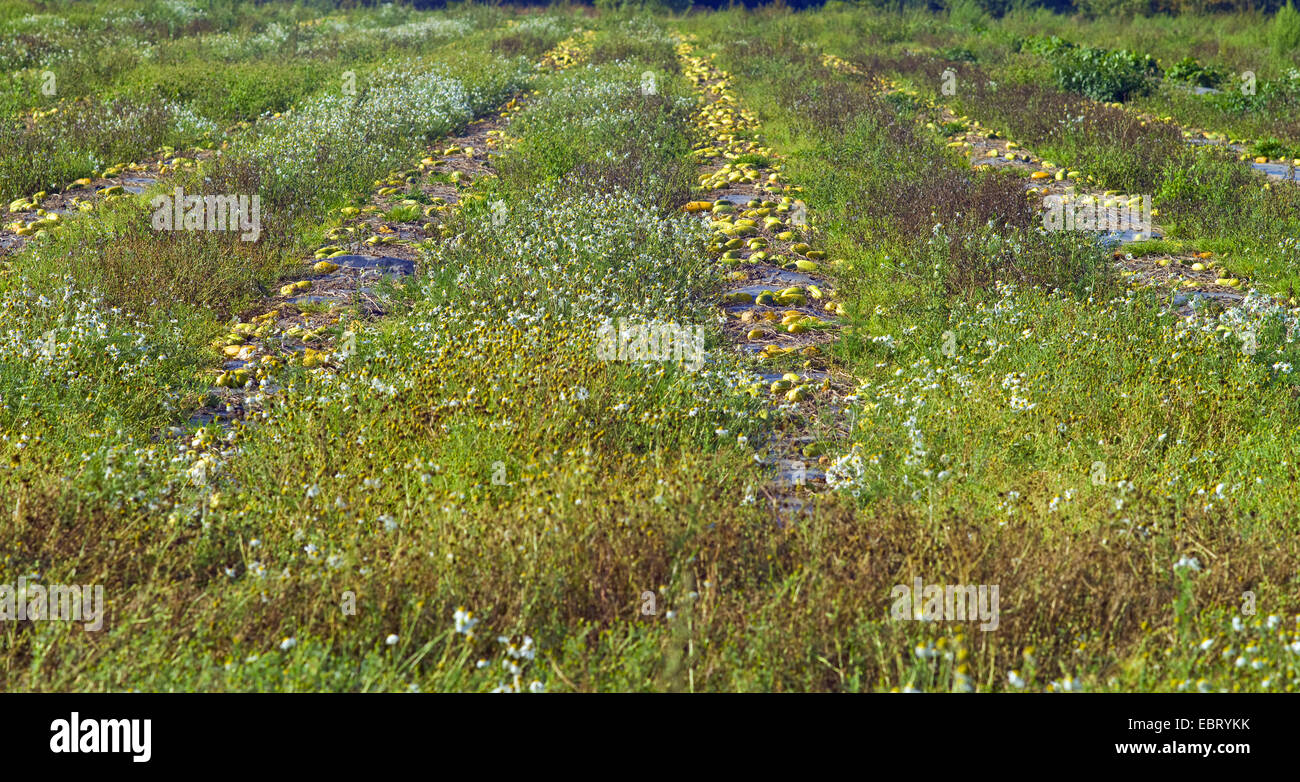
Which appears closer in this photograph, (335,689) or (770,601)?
Result: (335,689)

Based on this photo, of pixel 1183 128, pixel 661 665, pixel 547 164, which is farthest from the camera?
pixel 1183 128

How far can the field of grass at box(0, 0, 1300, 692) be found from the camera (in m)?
2.71

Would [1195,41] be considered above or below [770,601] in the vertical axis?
above

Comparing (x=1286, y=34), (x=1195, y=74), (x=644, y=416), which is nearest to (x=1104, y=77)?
(x=1195, y=74)

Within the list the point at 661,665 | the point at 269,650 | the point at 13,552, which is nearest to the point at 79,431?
the point at 13,552

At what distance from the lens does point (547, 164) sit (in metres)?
9.37

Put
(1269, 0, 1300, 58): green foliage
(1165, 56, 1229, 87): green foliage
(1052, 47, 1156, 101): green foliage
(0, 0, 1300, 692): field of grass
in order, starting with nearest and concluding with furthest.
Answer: (0, 0, 1300, 692): field of grass
(1052, 47, 1156, 101): green foliage
(1165, 56, 1229, 87): green foliage
(1269, 0, 1300, 58): green foliage

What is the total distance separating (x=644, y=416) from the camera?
12.9 ft

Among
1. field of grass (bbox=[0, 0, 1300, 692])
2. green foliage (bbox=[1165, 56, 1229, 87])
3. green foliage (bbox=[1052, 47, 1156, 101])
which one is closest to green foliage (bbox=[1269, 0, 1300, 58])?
green foliage (bbox=[1165, 56, 1229, 87])

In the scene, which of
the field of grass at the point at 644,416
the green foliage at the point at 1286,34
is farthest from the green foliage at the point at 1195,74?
the field of grass at the point at 644,416

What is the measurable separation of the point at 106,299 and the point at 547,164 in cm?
463

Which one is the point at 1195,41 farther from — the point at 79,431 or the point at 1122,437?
the point at 79,431

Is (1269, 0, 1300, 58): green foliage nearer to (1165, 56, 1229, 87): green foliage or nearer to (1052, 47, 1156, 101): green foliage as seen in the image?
(1165, 56, 1229, 87): green foliage

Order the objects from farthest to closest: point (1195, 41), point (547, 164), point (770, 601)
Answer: point (1195, 41) → point (547, 164) → point (770, 601)
